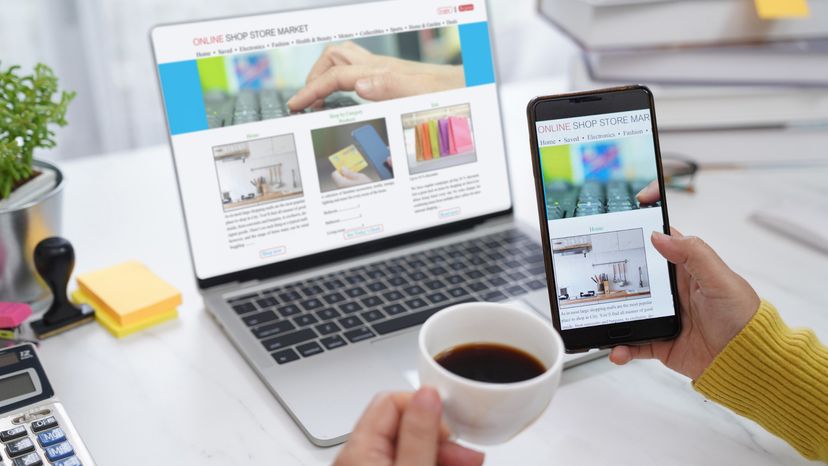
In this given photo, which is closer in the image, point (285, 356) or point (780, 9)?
point (285, 356)

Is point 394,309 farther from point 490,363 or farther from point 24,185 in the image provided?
point 24,185

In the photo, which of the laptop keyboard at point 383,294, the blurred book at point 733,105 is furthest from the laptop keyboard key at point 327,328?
→ the blurred book at point 733,105

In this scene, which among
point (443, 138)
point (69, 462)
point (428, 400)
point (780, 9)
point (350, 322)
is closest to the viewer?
point (428, 400)

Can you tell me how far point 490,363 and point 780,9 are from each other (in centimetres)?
80

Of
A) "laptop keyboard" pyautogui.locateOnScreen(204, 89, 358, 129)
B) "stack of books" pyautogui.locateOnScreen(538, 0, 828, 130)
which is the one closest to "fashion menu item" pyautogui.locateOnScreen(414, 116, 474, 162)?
"laptop keyboard" pyautogui.locateOnScreen(204, 89, 358, 129)

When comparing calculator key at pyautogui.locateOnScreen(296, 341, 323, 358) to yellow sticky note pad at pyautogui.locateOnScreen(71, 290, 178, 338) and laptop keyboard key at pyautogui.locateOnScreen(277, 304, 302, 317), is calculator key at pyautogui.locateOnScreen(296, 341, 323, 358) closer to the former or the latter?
laptop keyboard key at pyautogui.locateOnScreen(277, 304, 302, 317)

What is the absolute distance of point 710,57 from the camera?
1.14 meters

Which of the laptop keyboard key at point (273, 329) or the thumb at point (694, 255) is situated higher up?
the thumb at point (694, 255)

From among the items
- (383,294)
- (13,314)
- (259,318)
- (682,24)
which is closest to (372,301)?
(383,294)

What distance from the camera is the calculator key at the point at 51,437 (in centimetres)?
60

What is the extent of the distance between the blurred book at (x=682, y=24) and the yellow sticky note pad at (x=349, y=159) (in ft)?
1.44

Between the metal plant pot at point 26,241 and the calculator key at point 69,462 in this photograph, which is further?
the metal plant pot at point 26,241

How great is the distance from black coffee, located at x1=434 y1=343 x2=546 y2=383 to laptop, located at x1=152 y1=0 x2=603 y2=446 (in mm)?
182

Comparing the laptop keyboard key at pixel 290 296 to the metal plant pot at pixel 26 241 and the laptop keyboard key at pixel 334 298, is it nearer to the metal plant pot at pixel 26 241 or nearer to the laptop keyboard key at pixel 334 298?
the laptop keyboard key at pixel 334 298
